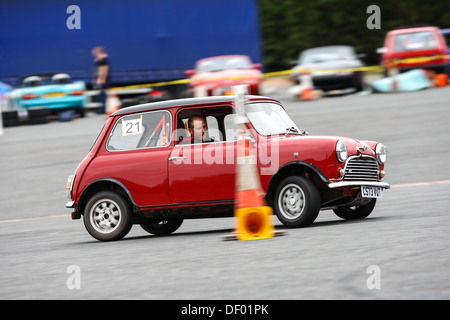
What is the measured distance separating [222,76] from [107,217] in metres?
13.5

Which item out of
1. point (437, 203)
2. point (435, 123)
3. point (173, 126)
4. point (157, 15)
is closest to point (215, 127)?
point (173, 126)

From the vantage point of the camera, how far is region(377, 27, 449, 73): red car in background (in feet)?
78.7

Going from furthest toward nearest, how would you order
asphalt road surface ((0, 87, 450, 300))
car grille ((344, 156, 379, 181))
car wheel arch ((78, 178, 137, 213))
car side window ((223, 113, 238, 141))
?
car wheel arch ((78, 178, 137, 213)) → car side window ((223, 113, 238, 141)) → car grille ((344, 156, 379, 181)) → asphalt road surface ((0, 87, 450, 300))

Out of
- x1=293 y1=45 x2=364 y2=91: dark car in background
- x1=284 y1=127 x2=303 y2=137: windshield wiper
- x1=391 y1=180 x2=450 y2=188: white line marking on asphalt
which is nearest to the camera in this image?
x1=284 y1=127 x2=303 y2=137: windshield wiper

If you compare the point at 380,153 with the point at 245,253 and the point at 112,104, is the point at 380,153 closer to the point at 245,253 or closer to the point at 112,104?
the point at 245,253

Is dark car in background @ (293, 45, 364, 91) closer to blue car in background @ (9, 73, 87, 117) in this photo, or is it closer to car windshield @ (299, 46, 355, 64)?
car windshield @ (299, 46, 355, 64)

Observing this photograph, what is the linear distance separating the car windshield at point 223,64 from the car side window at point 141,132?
13.7 meters

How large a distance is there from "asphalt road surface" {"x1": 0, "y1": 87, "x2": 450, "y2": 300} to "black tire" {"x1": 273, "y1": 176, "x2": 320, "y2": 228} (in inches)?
6.9

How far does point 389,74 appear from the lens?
80.6 feet

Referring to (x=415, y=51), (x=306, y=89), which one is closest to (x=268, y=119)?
(x=306, y=89)

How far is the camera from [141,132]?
32.7ft

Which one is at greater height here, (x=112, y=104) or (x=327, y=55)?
(x=327, y=55)

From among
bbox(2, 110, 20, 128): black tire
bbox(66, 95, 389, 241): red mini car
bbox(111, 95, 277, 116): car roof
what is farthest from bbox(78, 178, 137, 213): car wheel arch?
bbox(2, 110, 20, 128): black tire

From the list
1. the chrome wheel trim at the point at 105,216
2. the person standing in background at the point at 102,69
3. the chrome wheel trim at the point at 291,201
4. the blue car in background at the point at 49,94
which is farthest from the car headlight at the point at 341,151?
the blue car in background at the point at 49,94
